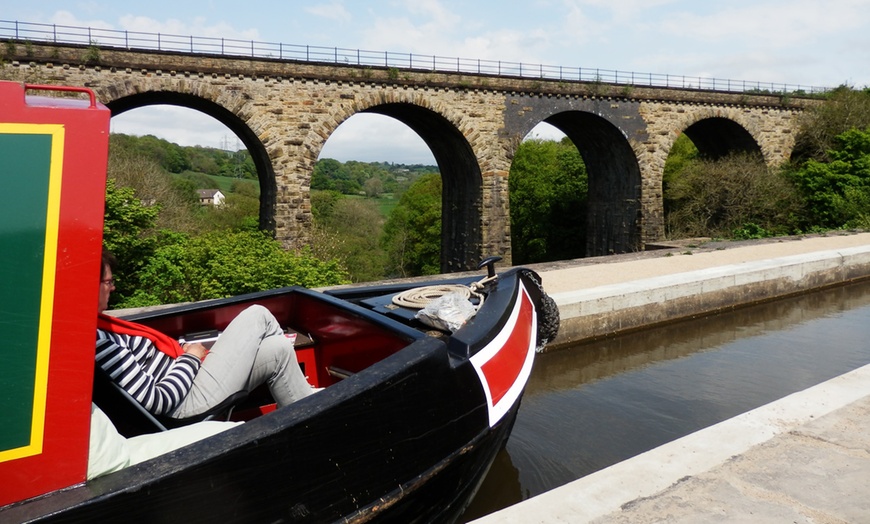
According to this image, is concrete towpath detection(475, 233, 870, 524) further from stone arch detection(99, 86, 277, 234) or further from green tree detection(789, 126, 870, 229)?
green tree detection(789, 126, 870, 229)

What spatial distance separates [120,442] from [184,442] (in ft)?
0.62

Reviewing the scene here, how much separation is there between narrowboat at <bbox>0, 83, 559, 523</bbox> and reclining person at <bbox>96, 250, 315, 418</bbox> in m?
0.08

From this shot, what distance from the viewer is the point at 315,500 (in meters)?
1.77

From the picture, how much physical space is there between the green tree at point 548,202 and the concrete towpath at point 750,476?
24.5 m

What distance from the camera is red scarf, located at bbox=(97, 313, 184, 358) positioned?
79.3 inches

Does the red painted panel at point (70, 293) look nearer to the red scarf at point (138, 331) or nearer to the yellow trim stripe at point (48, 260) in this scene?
the yellow trim stripe at point (48, 260)

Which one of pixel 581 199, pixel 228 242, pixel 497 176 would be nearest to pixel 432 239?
pixel 581 199

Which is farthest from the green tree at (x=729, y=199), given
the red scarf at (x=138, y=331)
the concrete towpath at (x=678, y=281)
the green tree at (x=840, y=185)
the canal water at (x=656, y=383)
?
the red scarf at (x=138, y=331)

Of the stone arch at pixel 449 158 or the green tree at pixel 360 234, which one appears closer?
the stone arch at pixel 449 158

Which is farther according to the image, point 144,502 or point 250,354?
point 250,354

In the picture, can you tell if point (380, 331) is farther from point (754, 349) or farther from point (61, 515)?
point (754, 349)

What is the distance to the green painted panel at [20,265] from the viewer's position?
1.25 meters

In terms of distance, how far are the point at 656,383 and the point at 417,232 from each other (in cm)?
3074

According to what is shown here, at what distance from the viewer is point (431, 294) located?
3189mm
